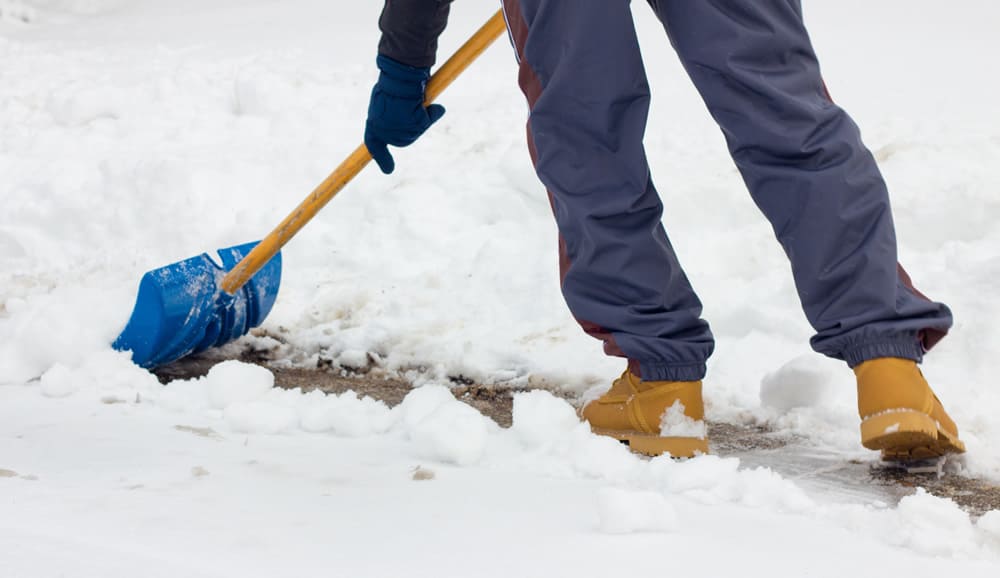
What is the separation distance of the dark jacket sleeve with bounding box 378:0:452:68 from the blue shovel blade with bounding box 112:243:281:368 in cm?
84

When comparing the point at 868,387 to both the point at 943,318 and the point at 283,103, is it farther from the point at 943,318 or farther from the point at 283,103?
the point at 283,103

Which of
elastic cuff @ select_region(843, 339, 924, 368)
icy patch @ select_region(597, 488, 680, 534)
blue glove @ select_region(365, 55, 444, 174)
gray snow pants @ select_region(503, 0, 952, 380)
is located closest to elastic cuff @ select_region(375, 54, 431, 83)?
blue glove @ select_region(365, 55, 444, 174)

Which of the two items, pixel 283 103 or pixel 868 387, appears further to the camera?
pixel 283 103

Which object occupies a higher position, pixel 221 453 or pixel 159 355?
pixel 159 355

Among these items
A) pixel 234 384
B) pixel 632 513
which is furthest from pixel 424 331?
pixel 632 513

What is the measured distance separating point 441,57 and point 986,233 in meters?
3.52

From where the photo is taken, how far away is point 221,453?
5.50 feet

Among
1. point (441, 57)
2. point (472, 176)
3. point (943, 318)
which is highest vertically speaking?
point (441, 57)

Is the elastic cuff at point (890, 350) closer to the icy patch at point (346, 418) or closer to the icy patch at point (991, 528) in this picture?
the icy patch at point (991, 528)

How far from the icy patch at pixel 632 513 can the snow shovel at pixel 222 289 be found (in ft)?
4.40

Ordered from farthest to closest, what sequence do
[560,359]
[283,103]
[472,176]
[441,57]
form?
[441,57] → [283,103] → [472,176] → [560,359]

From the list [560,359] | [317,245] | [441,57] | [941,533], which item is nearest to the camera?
[941,533]

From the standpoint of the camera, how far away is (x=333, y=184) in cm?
254

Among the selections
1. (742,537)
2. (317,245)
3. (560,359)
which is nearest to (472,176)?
(317,245)
